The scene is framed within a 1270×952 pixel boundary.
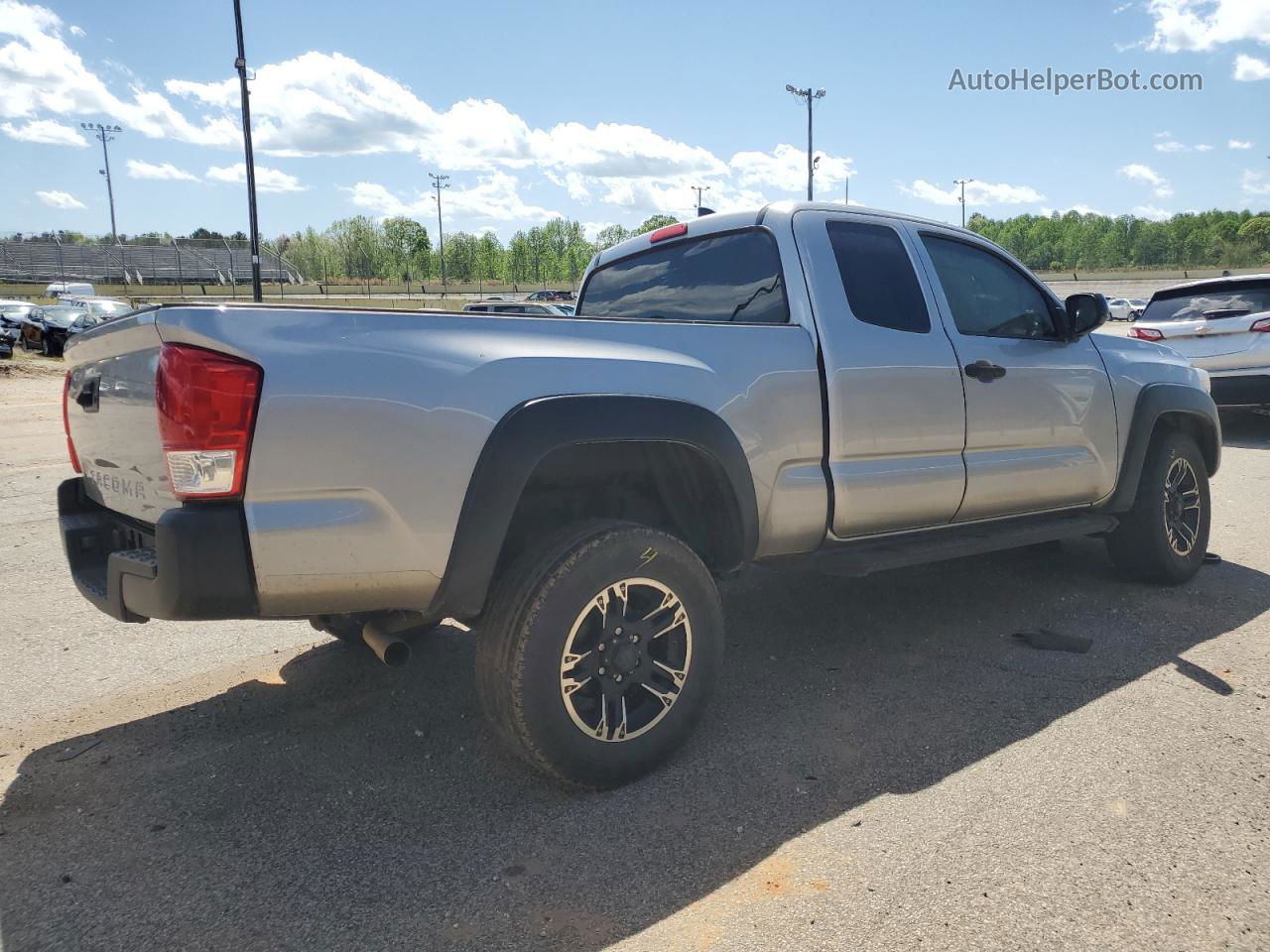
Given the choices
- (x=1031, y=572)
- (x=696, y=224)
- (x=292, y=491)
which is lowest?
(x=1031, y=572)

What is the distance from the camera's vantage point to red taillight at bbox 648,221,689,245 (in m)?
4.16

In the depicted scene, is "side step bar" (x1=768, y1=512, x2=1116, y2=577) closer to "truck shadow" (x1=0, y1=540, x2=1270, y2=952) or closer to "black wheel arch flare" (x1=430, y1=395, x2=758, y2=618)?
"truck shadow" (x1=0, y1=540, x2=1270, y2=952)

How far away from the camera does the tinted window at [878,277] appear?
377 centimetres

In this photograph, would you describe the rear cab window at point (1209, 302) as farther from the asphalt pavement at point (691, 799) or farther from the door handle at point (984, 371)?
the door handle at point (984, 371)

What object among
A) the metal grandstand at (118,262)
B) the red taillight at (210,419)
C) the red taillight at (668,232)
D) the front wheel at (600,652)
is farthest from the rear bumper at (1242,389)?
the metal grandstand at (118,262)

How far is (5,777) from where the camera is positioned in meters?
3.05

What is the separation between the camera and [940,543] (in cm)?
392

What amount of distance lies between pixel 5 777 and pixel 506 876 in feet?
6.05

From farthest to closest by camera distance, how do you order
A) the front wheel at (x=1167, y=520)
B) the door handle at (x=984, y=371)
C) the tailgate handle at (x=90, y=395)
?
the front wheel at (x=1167, y=520) → the door handle at (x=984, y=371) → the tailgate handle at (x=90, y=395)

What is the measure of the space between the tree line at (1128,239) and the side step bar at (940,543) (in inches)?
4587

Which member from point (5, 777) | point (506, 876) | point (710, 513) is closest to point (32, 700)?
point (5, 777)

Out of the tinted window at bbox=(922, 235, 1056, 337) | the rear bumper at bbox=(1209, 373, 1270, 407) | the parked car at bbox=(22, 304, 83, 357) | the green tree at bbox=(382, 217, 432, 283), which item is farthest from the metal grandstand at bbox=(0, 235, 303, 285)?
the tinted window at bbox=(922, 235, 1056, 337)

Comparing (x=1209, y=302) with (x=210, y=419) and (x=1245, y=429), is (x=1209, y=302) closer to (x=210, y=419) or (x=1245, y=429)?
(x=1245, y=429)

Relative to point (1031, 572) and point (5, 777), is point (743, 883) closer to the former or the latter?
point (5, 777)
